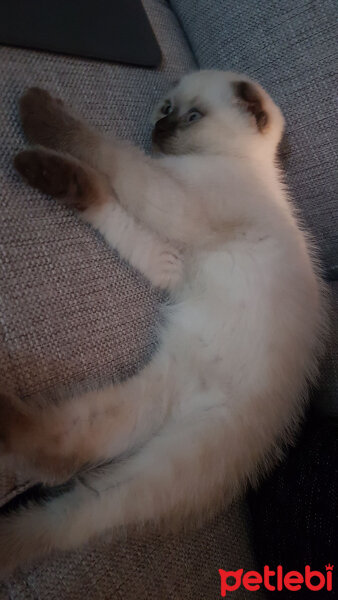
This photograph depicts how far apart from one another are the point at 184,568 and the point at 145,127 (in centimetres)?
103

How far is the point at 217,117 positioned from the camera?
1295 millimetres

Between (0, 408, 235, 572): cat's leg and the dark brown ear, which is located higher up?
the dark brown ear

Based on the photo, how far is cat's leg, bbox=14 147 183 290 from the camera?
0.94 m

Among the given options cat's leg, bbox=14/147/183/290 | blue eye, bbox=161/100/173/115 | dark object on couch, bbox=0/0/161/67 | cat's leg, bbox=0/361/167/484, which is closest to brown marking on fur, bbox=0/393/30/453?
cat's leg, bbox=0/361/167/484

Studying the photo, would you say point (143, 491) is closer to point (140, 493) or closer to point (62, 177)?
point (140, 493)

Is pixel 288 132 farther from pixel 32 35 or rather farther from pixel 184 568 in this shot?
pixel 184 568

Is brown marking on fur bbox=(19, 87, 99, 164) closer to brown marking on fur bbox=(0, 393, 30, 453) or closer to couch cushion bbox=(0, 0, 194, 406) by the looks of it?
couch cushion bbox=(0, 0, 194, 406)

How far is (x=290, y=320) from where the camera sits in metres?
1.06

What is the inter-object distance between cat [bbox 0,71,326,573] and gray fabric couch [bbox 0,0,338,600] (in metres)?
0.04

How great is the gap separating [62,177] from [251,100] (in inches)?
22.9

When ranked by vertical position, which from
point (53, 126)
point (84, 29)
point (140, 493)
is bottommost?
point (140, 493)

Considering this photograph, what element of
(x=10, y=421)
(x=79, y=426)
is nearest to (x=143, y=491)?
(x=79, y=426)

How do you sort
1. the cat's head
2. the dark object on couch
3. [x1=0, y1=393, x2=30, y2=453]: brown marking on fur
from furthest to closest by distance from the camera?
the cat's head < the dark object on couch < [x1=0, y1=393, x2=30, y2=453]: brown marking on fur

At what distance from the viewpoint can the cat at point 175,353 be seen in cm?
89
